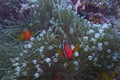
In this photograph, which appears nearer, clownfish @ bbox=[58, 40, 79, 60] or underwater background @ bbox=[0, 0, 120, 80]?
clownfish @ bbox=[58, 40, 79, 60]

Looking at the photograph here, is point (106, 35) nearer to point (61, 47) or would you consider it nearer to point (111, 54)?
point (111, 54)

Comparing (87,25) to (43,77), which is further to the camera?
(87,25)

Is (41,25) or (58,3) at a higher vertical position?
(58,3)

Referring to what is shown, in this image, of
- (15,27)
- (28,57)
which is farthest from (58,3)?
(28,57)

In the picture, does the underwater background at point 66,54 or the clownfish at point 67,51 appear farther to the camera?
the underwater background at point 66,54

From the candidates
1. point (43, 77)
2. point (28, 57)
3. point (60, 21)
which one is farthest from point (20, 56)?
point (60, 21)

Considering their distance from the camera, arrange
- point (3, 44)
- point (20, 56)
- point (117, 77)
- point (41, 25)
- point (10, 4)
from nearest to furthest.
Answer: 1. point (117, 77)
2. point (20, 56)
3. point (3, 44)
4. point (41, 25)
5. point (10, 4)

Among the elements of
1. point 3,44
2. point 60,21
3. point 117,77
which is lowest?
point 117,77

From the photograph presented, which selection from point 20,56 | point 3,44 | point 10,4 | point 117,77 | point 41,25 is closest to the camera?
point 117,77

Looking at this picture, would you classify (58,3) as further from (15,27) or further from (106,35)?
(106,35)
